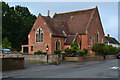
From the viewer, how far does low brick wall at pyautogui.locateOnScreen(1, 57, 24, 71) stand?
1551 cm

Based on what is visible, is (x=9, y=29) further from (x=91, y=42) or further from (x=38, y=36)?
(x=91, y=42)

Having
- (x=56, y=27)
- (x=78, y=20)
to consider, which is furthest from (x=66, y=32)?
(x=78, y=20)

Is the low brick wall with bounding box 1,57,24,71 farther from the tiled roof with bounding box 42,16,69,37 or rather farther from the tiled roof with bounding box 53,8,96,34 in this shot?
the tiled roof with bounding box 53,8,96,34

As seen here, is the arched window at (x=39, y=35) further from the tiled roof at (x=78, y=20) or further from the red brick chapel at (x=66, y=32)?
the tiled roof at (x=78, y=20)

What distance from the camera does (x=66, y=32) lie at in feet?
145

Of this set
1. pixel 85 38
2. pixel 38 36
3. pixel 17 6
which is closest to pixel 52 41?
pixel 38 36

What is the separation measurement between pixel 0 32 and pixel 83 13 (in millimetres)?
23561

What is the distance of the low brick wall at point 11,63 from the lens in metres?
15.5

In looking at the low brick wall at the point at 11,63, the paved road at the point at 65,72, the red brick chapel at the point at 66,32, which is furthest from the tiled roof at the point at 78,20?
the low brick wall at the point at 11,63

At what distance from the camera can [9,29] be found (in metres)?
50.5

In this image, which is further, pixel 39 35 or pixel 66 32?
pixel 66 32

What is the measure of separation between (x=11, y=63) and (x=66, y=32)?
29185 mm

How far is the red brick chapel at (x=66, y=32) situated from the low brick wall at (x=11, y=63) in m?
21.3

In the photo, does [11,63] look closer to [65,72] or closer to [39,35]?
[65,72]
